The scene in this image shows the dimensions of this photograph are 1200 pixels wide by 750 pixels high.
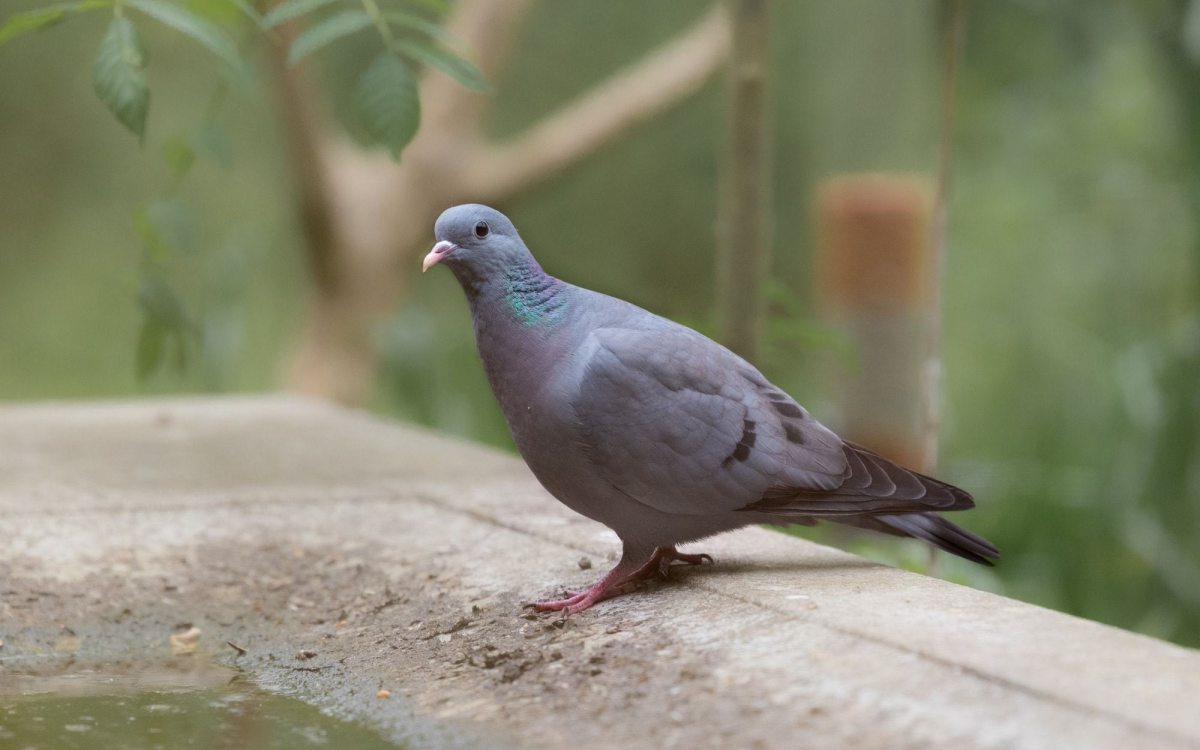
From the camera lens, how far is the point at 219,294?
602 cm

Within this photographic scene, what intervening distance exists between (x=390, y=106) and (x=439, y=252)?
372 millimetres

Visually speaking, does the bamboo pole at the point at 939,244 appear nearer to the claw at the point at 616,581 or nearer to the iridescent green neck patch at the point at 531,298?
the claw at the point at 616,581

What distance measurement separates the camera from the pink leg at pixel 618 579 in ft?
7.90

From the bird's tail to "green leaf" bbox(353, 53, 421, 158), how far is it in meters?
1.03

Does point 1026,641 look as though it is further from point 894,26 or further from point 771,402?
point 894,26

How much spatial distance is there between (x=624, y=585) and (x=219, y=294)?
396 centimetres

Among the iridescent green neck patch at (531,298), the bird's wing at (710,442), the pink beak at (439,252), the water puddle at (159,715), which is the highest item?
the pink beak at (439,252)

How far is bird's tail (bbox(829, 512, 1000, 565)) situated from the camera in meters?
2.50

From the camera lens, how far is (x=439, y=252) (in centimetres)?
238

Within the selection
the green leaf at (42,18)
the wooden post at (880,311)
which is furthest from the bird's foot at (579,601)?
the wooden post at (880,311)

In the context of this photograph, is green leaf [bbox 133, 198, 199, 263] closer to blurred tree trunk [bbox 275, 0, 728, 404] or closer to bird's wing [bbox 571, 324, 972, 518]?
bird's wing [bbox 571, 324, 972, 518]

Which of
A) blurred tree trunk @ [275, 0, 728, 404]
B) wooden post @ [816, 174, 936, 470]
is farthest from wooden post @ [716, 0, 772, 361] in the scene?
blurred tree trunk @ [275, 0, 728, 404]

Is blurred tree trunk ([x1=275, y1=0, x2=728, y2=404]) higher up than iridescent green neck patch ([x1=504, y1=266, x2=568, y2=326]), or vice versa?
blurred tree trunk ([x1=275, y1=0, x2=728, y2=404])

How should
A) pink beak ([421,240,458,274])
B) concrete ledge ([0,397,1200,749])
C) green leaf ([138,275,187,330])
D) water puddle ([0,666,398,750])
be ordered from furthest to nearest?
green leaf ([138,275,187,330]), pink beak ([421,240,458,274]), water puddle ([0,666,398,750]), concrete ledge ([0,397,1200,749])
